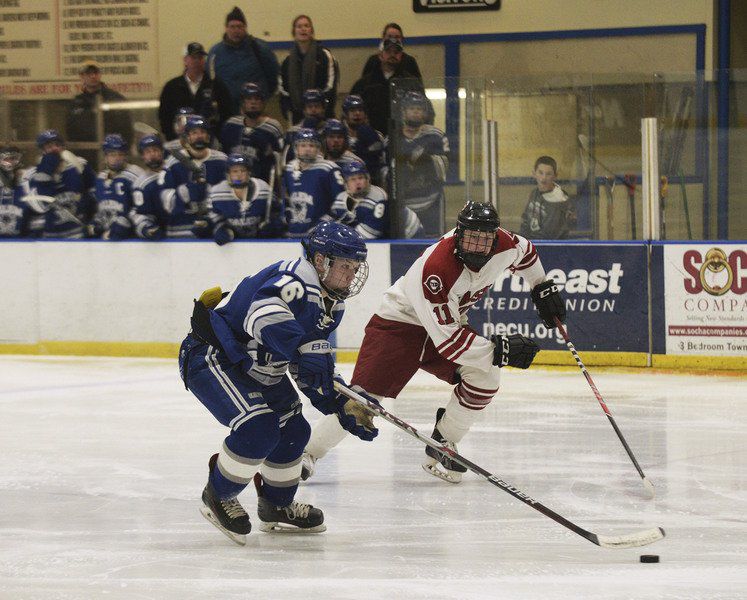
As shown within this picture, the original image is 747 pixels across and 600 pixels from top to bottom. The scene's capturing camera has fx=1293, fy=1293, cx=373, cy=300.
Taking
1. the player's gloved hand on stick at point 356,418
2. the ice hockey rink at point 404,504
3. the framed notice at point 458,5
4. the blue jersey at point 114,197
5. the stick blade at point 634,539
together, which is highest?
the framed notice at point 458,5

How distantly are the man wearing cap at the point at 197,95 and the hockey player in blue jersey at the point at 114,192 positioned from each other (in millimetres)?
427

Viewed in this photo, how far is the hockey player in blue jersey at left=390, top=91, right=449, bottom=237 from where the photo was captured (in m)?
8.05

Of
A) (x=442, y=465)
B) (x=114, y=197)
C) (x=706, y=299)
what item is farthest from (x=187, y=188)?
(x=442, y=465)

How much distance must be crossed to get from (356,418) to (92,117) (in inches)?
231

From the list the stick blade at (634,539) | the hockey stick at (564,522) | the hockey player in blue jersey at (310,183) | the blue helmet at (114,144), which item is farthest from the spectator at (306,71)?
the stick blade at (634,539)

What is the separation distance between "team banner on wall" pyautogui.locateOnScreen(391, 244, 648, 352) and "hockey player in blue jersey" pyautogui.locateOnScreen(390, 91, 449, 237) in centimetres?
64

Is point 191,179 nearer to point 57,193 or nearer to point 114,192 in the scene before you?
point 114,192

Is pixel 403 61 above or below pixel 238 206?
above

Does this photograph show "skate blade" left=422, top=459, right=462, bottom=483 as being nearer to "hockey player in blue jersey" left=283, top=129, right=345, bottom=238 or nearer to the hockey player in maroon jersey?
the hockey player in maroon jersey

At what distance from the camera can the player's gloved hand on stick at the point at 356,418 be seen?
12.8 ft

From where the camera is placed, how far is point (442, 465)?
5.02 meters

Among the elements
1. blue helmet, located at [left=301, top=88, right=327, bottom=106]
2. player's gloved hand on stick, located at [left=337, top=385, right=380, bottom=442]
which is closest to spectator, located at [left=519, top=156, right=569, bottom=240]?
blue helmet, located at [left=301, top=88, right=327, bottom=106]

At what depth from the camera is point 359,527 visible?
14.1 ft

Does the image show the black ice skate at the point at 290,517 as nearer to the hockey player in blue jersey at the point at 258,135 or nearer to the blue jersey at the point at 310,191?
the blue jersey at the point at 310,191
